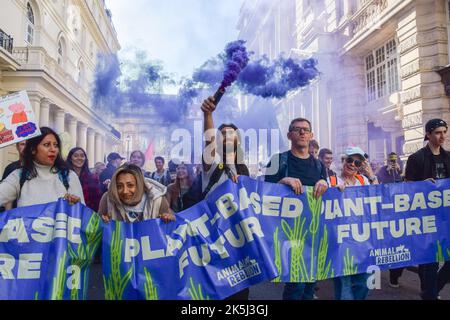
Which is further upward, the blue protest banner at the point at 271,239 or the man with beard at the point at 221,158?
the man with beard at the point at 221,158

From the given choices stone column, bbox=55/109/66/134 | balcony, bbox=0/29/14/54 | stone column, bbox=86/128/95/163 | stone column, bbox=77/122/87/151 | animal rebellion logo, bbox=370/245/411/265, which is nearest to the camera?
animal rebellion logo, bbox=370/245/411/265

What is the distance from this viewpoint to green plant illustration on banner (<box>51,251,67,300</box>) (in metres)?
2.56

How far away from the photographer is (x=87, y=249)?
2.74 metres

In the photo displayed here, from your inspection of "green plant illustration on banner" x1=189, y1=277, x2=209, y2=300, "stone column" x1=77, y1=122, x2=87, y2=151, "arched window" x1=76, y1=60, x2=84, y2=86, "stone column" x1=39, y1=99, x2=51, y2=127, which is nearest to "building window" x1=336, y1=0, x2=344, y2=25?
"stone column" x1=39, y1=99, x2=51, y2=127

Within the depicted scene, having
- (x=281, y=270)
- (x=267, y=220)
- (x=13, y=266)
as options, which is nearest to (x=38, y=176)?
(x=13, y=266)

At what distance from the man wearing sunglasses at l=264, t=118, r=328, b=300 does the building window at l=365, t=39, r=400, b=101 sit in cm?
1049

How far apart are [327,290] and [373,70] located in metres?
11.7

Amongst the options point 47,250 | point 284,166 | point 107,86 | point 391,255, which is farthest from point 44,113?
point 391,255

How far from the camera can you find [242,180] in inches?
116

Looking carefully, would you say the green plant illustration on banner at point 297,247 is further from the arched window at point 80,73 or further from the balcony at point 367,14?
the arched window at point 80,73

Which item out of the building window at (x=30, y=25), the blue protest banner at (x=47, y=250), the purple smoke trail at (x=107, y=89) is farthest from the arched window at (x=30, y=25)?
the blue protest banner at (x=47, y=250)

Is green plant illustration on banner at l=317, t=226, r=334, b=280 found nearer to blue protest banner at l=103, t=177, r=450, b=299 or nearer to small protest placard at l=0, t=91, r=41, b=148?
blue protest banner at l=103, t=177, r=450, b=299

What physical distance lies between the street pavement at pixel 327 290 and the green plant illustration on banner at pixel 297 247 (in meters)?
1.03

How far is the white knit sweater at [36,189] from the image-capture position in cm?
274
